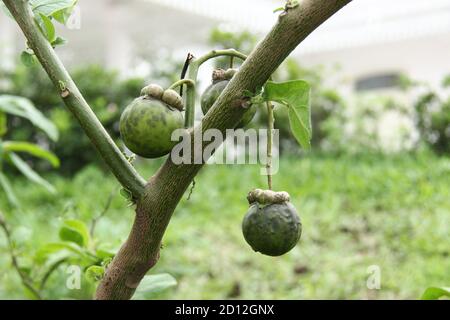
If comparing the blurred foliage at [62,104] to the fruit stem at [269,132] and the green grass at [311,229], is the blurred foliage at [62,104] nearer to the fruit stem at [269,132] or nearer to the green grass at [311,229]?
the green grass at [311,229]

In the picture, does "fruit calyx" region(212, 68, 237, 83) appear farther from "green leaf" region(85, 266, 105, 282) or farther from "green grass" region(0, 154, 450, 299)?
"green grass" region(0, 154, 450, 299)

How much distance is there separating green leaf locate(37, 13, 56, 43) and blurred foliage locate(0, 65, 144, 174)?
4.51 metres

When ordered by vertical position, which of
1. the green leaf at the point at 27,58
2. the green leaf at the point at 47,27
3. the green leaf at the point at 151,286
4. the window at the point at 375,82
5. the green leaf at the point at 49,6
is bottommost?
the green leaf at the point at 151,286

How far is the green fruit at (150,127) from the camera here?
676 millimetres

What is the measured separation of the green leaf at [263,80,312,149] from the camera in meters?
0.70

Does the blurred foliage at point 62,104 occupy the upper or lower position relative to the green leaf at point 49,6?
upper

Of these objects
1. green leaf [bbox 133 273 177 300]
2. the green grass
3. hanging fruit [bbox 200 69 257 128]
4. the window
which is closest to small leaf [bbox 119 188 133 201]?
hanging fruit [bbox 200 69 257 128]

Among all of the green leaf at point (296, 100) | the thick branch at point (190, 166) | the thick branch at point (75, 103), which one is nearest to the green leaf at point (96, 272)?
the thick branch at point (190, 166)

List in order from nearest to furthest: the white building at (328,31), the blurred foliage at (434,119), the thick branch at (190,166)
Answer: the thick branch at (190,166), the blurred foliage at (434,119), the white building at (328,31)

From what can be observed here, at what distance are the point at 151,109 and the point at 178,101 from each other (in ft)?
0.13

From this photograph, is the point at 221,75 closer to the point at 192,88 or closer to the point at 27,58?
the point at 192,88

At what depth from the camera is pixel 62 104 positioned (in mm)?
6086

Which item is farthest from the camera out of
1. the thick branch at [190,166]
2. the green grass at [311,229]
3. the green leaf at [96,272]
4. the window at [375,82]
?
the window at [375,82]

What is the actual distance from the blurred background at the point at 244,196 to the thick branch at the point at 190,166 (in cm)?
15
